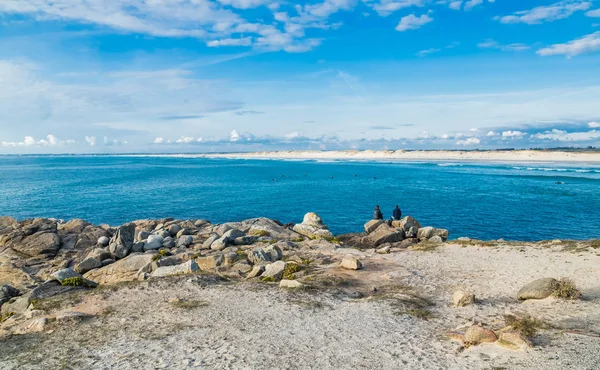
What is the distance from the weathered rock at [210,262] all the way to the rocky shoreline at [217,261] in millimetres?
89

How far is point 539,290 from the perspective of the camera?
55.7ft

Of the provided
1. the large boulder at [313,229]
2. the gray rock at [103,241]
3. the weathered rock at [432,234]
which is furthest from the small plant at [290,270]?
the gray rock at [103,241]

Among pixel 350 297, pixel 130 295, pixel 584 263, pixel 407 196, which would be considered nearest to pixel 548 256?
pixel 584 263

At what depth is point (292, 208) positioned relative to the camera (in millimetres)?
56906

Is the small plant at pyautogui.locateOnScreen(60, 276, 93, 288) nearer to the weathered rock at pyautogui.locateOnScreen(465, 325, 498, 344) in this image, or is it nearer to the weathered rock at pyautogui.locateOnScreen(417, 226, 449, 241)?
the weathered rock at pyautogui.locateOnScreen(465, 325, 498, 344)

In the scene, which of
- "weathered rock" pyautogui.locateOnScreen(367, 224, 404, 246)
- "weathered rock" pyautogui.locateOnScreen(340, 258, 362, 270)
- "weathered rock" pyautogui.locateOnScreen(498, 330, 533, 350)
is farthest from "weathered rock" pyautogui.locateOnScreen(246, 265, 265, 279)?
"weathered rock" pyautogui.locateOnScreen(367, 224, 404, 246)

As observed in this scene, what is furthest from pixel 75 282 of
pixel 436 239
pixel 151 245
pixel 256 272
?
pixel 436 239

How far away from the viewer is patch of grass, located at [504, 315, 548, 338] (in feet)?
43.6

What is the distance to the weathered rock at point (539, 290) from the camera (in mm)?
16891

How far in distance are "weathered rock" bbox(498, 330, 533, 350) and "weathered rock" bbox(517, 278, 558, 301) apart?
5347mm

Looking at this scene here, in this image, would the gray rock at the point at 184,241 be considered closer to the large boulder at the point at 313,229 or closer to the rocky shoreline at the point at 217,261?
the rocky shoreline at the point at 217,261

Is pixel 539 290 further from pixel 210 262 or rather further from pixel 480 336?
pixel 210 262

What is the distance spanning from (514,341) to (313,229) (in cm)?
2384

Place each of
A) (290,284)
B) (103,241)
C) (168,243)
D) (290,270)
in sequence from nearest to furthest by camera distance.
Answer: (290,284)
(290,270)
(168,243)
(103,241)
